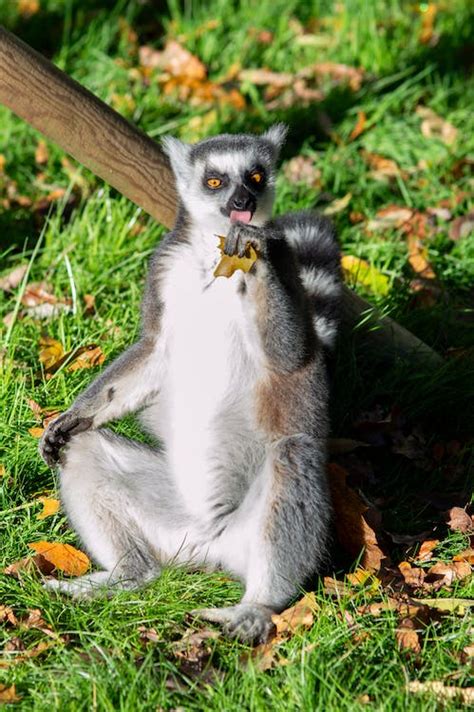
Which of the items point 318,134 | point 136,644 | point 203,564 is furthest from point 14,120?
point 136,644

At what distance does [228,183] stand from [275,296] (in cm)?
47

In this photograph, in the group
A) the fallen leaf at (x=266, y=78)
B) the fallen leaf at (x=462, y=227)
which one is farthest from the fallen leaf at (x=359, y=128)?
A: the fallen leaf at (x=462, y=227)

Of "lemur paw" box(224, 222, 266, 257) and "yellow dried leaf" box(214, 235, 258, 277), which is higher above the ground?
"lemur paw" box(224, 222, 266, 257)

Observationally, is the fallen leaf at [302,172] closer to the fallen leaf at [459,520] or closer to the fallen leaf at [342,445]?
the fallen leaf at [342,445]

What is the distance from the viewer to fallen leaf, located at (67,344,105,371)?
472cm

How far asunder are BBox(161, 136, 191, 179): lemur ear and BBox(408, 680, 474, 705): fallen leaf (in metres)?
2.02

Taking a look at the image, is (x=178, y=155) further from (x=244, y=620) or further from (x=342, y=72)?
(x=342, y=72)

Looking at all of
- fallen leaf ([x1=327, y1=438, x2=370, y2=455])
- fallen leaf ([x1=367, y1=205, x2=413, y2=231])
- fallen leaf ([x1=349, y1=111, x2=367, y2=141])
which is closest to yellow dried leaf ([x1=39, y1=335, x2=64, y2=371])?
fallen leaf ([x1=327, y1=438, x2=370, y2=455])

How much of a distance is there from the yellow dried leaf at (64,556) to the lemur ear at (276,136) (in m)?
1.67

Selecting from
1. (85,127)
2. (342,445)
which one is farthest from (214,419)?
(85,127)

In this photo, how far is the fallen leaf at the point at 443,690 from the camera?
3.09m

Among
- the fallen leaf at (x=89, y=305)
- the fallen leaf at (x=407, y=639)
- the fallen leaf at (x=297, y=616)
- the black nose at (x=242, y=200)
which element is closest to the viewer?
the fallen leaf at (x=407, y=639)

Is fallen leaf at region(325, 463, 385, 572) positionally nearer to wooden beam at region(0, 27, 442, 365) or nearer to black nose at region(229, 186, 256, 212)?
black nose at region(229, 186, 256, 212)

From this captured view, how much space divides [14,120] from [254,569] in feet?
12.8
